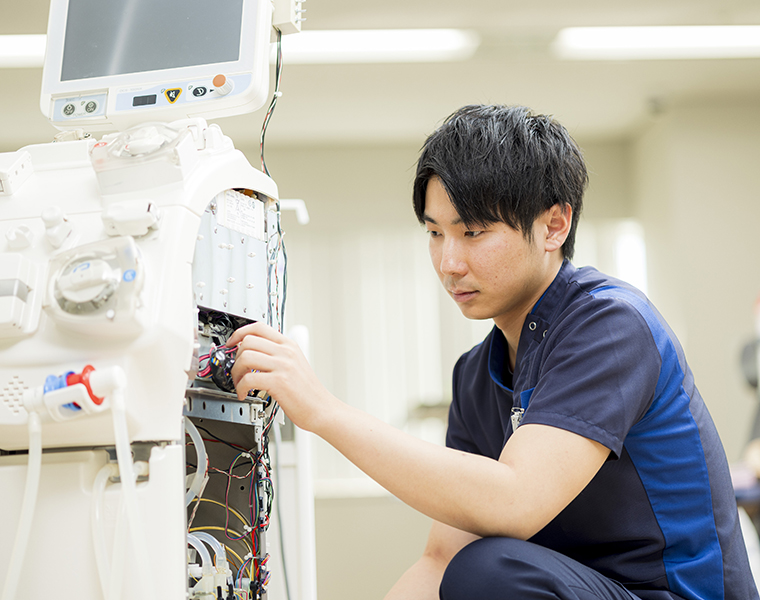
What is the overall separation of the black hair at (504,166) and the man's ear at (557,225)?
0.04ft

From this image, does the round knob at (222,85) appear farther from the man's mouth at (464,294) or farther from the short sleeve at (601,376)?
the short sleeve at (601,376)

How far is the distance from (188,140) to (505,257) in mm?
513

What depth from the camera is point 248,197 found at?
1.07 m

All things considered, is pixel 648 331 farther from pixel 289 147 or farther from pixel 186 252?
pixel 289 147

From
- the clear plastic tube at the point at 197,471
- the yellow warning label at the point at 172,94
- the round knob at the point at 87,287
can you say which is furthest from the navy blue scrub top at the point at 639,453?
the yellow warning label at the point at 172,94

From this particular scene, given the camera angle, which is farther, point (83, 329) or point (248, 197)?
point (248, 197)

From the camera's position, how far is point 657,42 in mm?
3422

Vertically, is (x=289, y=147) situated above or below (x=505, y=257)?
above

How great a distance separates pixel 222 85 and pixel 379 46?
2560mm

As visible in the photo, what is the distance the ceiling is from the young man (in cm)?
220

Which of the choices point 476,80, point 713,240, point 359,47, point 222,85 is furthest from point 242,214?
point 713,240

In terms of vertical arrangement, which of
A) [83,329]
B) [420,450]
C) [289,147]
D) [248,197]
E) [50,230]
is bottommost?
[420,450]

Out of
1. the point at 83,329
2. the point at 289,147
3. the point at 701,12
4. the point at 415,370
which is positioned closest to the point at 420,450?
the point at 83,329

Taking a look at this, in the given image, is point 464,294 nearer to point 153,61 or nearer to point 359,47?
point 153,61
